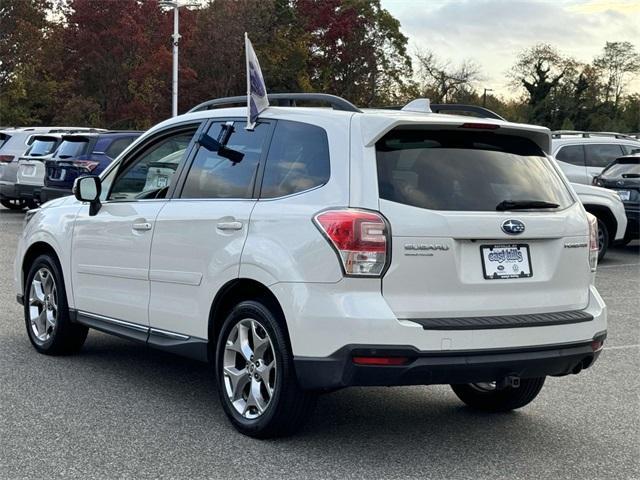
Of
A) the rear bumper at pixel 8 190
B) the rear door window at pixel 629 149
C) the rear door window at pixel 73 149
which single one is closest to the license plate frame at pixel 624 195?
the rear door window at pixel 629 149

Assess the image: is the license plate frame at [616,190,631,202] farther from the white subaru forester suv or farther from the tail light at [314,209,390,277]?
the tail light at [314,209,390,277]

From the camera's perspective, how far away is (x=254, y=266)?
4.81 metres

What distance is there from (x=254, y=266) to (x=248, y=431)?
881 mm

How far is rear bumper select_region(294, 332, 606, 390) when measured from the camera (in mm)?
4359

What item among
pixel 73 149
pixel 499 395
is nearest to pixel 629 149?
pixel 73 149

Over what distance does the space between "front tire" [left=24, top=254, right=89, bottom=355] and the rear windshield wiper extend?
3418 mm

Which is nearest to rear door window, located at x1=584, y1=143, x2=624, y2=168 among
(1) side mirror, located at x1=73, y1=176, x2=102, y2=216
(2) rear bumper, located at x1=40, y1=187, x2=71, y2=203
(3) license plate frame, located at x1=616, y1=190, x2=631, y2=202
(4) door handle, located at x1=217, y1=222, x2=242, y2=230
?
(3) license plate frame, located at x1=616, y1=190, x2=631, y2=202

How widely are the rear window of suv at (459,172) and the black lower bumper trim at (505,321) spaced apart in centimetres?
55

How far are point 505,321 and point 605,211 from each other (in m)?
10.2

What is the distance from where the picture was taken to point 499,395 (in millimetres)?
5605

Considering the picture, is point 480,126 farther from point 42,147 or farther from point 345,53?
point 345,53

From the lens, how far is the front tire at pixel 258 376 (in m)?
4.68

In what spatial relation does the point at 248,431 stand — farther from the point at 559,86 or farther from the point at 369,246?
the point at 559,86

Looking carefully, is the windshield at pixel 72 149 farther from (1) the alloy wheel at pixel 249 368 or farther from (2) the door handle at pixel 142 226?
(1) the alloy wheel at pixel 249 368
